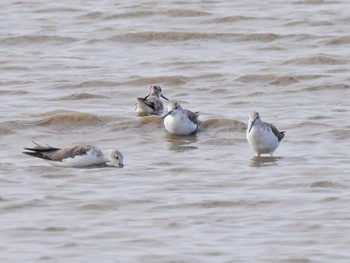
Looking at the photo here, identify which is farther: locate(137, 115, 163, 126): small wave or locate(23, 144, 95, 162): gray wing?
locate(137, 115, 163, 126): small wave

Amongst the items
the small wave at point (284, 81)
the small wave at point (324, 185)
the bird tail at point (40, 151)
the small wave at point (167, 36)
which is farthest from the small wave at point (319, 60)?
the small wave at point (324, 185)

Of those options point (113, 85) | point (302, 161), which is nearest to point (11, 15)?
point (113, 85)

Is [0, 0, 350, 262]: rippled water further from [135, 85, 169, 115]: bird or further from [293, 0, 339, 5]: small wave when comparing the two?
[135, 85, 169, 115]: bird

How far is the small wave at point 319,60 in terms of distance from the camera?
70.7 ft

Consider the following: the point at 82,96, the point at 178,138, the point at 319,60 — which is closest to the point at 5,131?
the point at 178,138

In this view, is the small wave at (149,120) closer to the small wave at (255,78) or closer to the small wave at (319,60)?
the small wave at (255,78)

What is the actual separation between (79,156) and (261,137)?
2.01m

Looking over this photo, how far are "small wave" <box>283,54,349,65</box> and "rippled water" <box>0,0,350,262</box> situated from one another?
0.04 metres

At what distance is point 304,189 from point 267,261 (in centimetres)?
282

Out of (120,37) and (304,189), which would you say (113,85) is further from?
(304,189)

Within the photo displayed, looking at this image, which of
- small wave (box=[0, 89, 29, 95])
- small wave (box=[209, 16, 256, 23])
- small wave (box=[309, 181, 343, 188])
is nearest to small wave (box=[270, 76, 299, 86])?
small wave (box=[0, 89, 29, 95])

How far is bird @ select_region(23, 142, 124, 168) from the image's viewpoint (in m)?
14.9

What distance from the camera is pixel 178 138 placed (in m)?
17.1

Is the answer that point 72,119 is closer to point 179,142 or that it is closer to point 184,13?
point 179,142
